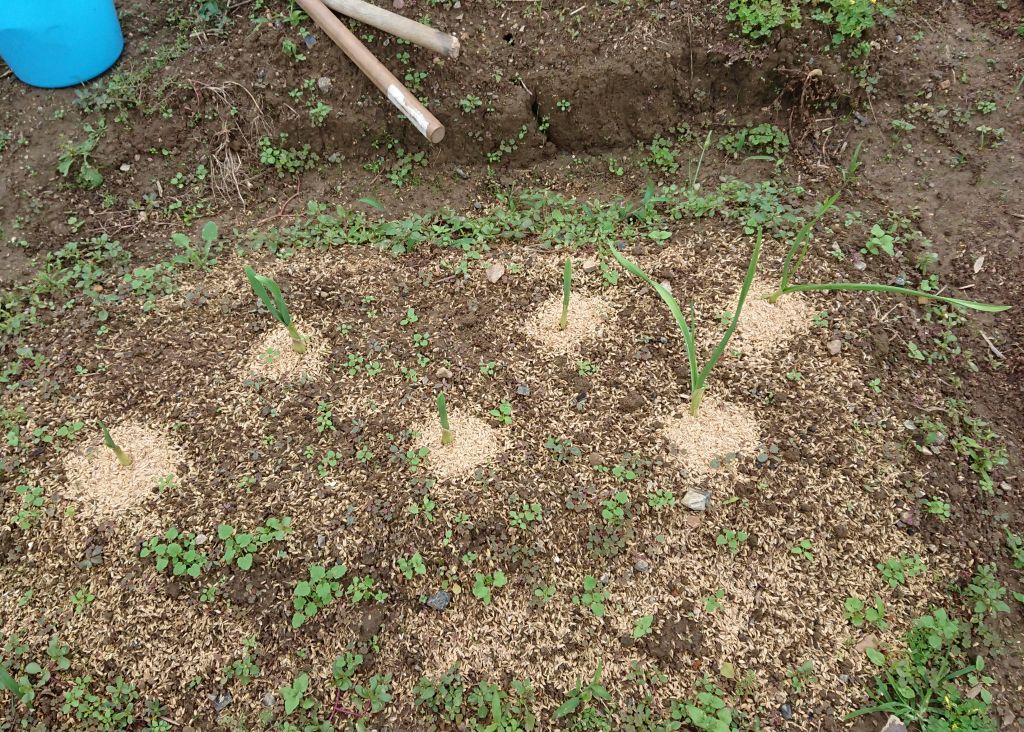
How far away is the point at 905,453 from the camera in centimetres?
222

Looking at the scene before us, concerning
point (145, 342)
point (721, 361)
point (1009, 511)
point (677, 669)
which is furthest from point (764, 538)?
point (145, 342)

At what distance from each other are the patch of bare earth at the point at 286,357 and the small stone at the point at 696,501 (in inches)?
57.1

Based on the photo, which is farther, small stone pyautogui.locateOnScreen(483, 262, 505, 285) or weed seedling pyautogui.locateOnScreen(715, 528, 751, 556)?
small stone pyautogui.locateOnScreen(483, 262, 505, 285)

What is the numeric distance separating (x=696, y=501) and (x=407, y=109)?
200cm

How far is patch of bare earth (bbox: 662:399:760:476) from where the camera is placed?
2227mm

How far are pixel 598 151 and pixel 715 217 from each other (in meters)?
0.74

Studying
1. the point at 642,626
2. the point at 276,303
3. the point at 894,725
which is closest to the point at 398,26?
the point at 276,303

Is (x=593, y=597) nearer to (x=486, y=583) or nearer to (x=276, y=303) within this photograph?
(x=486, y=583)

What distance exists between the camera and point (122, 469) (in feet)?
7.33

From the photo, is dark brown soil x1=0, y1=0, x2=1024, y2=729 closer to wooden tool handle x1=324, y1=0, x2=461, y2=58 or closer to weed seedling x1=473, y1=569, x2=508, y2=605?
weed seedling x1=473, y1=569, x2=508, y2=605

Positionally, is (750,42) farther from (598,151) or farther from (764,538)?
(764,538)

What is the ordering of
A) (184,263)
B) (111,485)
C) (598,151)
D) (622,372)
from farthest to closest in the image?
(598,151)
(184,263)
(622,372)
(111,485)

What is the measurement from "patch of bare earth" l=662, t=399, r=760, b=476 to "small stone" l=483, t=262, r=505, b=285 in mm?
957

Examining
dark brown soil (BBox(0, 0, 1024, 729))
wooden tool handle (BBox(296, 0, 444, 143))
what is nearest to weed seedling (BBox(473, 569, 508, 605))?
dark brown soil (BBox(0, 0, 1024, 729))
